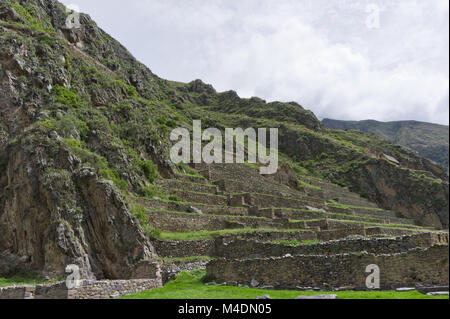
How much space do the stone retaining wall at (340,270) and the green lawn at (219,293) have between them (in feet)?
2.59

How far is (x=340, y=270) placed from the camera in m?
12.1

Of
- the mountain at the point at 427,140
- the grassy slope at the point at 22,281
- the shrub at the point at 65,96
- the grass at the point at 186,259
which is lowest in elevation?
the grassy slope at the point at 22,281

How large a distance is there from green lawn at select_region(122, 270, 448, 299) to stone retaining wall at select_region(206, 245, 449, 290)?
2.59 ft

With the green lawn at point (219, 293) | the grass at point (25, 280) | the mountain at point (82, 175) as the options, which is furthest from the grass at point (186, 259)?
the grass at point (25, 280)

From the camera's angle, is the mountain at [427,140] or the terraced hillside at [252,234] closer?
the terraced hillside at [252,234]

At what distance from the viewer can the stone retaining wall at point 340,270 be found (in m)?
10.4

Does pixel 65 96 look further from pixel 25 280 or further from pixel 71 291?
pixel 71 291

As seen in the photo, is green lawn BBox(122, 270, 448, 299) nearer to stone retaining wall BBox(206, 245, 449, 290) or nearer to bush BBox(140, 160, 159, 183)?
stone retaining wall BBox(206, 245, 449, 290)

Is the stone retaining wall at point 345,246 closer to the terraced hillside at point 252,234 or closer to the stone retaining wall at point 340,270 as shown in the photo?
the terraced hillside at point 252,234

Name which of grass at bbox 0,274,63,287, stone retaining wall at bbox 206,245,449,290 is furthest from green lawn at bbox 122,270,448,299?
grass at bbox 0,274,63,287

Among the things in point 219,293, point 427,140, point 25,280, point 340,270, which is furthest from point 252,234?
point 427,140

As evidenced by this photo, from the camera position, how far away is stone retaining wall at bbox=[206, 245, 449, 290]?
34.0 feet
